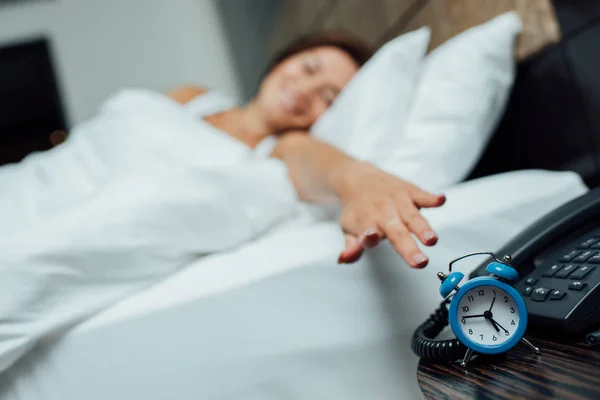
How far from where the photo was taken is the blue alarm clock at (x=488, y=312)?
1.61 ft

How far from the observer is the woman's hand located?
1.95ft

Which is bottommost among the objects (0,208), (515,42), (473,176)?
(473,176)

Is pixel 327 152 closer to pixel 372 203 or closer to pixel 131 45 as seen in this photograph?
pixel 372 203

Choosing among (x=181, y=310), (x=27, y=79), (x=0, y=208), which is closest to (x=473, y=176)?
(x=181, y=310)

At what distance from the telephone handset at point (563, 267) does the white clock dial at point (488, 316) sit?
33mm

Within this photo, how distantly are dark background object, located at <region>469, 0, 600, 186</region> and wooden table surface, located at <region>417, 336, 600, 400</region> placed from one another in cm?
59

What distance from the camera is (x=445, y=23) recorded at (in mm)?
1308

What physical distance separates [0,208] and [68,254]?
0.39 metres

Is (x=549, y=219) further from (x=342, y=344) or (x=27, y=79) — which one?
(x=27, y=79)

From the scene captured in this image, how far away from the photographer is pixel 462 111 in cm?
107

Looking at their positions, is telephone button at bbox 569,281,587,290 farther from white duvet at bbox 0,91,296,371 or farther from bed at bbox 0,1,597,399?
white duvet at bbox 0,91,296,371

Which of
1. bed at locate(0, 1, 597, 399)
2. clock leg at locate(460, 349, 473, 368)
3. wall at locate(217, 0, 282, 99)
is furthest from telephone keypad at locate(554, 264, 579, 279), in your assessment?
wall at locate(217, 0, 282, 99)

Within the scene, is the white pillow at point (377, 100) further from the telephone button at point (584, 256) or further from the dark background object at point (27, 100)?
the dark background object at point (27, 100)

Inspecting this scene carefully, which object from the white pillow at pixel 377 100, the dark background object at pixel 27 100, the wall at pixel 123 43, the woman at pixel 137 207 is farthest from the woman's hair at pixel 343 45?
the dark background object at pixel 27 100
